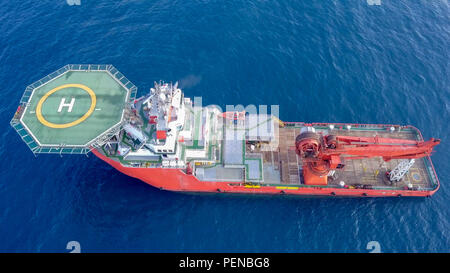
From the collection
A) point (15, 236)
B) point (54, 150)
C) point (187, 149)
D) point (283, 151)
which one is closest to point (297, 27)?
point (283, 151)

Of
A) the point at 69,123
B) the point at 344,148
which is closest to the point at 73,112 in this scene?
the point at 69,123

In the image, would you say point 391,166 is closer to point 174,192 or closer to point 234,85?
point 234,85

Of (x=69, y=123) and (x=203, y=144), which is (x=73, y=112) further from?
(x=203, y=144)

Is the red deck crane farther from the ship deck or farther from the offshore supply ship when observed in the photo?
A: the ship deck

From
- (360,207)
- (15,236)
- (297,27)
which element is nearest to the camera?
(15,236)

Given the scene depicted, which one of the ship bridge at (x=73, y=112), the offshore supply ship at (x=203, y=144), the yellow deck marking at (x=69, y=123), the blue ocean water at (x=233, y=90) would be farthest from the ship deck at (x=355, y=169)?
the yellow deck marking at (x=69, y=123)
